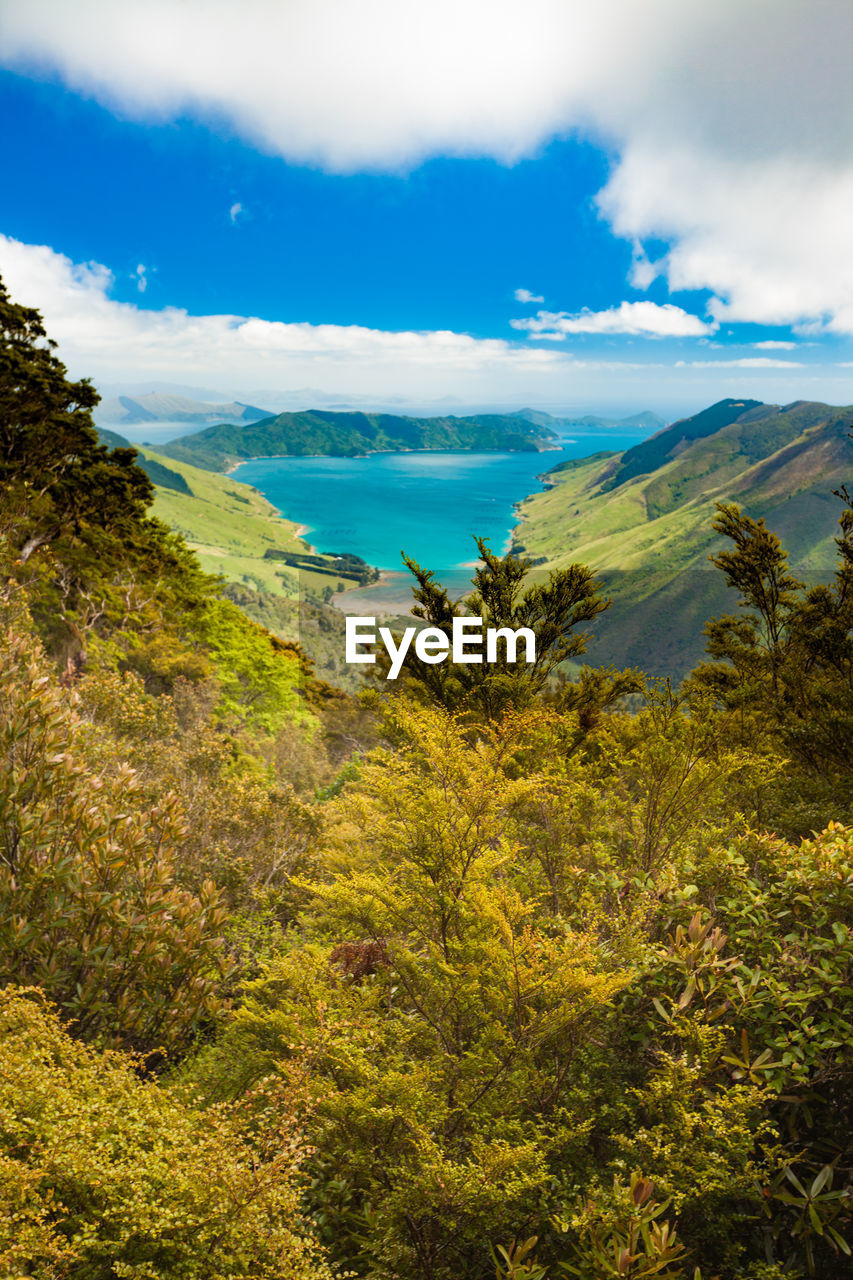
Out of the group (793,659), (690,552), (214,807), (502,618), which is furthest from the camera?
(690,552)

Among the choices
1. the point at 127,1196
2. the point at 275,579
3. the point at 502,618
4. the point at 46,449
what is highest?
the point at 46,449

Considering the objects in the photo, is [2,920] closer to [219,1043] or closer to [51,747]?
[51,747]

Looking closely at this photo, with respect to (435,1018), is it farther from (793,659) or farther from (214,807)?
(793,659)

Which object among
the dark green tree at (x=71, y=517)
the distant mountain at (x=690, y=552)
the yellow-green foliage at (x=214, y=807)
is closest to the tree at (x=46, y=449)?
the dark green tree at (x=71, y=517)

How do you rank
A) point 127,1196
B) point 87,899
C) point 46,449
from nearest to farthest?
Answer: point 127,1196, point 87,899, point 46,449

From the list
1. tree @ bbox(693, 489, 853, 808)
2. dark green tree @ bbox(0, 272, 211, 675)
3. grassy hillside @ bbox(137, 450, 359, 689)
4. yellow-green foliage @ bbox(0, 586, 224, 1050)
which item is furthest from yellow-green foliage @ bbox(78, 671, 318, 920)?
grassy hillside @ bbox(137, 450, 359, 689)

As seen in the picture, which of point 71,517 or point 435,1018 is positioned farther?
point 71,517

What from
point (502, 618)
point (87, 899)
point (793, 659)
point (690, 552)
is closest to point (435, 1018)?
point (87, 899)

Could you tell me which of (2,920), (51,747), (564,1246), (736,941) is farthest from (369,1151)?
(51,747)
